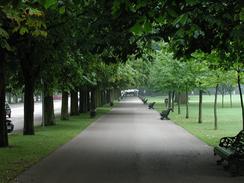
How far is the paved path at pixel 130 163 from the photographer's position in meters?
12.1

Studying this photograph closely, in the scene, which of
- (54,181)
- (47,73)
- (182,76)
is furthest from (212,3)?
(182,76)

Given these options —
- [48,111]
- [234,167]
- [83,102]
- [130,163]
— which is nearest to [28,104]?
[48,111]

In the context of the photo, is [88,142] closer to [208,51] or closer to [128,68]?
[208,51]

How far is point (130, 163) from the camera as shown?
14.8 metres

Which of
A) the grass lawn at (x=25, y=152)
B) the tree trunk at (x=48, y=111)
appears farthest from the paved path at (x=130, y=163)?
the tree trunk at (x=48, y=111)

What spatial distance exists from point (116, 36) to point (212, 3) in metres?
4.85

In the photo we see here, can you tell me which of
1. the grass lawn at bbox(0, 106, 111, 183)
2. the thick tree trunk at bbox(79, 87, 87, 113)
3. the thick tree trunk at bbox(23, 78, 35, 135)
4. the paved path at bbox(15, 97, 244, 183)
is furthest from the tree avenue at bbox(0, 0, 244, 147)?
the thick tree trunk at bbox(79, 87, 87, 113)

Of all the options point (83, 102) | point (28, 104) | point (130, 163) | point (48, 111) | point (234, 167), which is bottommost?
point (130, 163)

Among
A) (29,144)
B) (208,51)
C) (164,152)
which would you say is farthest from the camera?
(29,144)

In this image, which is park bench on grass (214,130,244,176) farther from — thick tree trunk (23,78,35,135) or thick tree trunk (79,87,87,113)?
thick tree trunk (79,87,87,113)

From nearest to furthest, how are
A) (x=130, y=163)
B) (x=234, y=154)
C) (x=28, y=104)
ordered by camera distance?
1. (x=234, y=154)
2. (x=130, y=163)
3. (x=28, y=104)

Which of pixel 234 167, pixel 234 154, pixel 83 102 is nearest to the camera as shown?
pixel 234 154

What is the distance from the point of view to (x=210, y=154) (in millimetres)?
17031

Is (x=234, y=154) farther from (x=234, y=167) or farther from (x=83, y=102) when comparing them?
(x=83, y=102)
